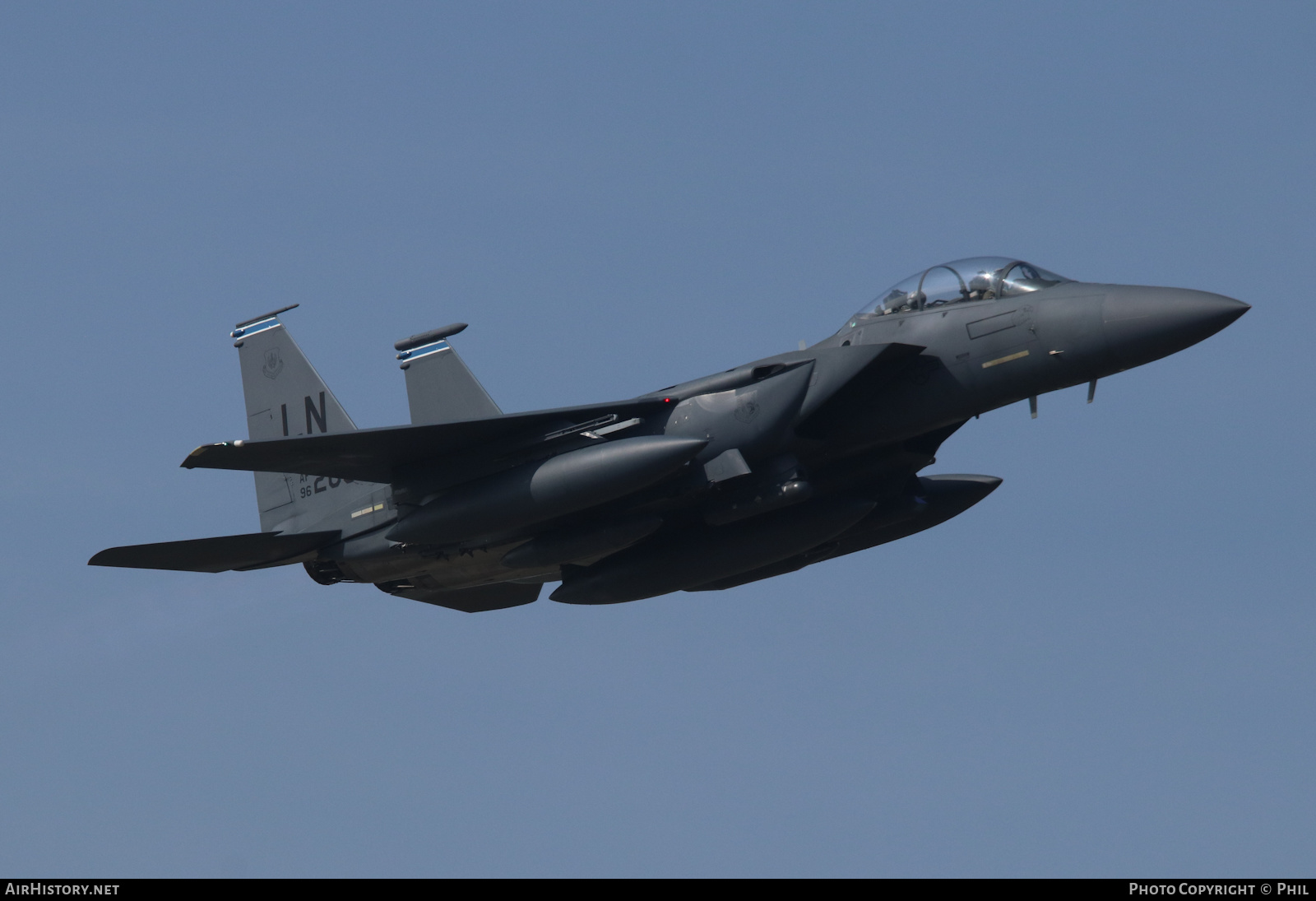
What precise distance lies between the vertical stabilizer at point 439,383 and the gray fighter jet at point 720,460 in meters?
2.01

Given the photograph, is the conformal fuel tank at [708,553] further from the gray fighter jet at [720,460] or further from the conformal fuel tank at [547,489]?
the conformal fuel tank at [547,489]

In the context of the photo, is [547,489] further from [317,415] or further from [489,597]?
[317,415]

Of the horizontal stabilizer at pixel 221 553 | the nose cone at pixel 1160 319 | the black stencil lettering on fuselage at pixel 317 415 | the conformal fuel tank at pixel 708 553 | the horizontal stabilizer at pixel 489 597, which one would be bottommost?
the horizontal stabilizer at pixel 489 597

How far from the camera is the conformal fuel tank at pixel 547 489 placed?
2052 centimetres

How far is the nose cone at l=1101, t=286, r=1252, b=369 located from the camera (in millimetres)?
20141

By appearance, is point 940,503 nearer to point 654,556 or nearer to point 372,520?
point 654,556

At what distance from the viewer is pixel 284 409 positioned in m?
26.5

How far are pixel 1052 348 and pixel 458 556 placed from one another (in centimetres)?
857

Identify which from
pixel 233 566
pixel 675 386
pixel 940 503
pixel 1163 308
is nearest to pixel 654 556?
pixel 675 386

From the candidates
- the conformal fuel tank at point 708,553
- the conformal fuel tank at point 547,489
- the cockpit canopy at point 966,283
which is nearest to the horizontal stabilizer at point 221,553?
the conformal fuel tank at point 547,489

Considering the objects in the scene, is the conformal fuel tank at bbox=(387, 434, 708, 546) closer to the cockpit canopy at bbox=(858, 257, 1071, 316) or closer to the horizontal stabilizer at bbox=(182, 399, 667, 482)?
the horizontal stabilizer at bbox=(182, 399, 667, 482)

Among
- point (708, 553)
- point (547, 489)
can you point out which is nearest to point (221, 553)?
point (547, 489)

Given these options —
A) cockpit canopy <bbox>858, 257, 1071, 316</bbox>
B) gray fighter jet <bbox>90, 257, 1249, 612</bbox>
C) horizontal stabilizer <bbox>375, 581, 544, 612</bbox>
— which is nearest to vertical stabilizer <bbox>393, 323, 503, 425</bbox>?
gray fighter jet <bbox>90, 257, 1249, 612</bbox>

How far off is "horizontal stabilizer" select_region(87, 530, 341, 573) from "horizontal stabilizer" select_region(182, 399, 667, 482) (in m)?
1.76
